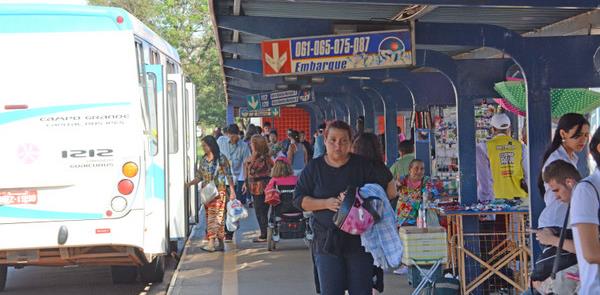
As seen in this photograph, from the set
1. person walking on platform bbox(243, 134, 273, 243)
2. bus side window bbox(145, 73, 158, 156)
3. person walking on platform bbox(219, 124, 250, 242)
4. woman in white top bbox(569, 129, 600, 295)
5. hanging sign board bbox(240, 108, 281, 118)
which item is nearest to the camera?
woman in white top bbox(569, 129, 600, 295)

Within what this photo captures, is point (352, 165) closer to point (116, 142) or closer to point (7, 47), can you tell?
point (116, 142)

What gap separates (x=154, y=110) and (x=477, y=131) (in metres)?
3.97

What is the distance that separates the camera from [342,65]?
1120cm

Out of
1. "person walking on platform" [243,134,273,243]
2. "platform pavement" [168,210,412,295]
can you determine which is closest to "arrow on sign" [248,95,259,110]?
"platform pavement" [168,210,412,295]

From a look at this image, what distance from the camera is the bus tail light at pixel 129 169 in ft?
32.2

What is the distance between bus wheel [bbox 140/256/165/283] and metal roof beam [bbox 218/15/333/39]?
9.93 feet

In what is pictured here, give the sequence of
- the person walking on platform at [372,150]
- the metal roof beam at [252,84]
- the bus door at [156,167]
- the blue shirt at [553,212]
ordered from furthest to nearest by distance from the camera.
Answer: the metal roof beam at [252,84] → the bus door at [156,167] → the person walking on platform at [372,150] → the blue shirt at [553,212]

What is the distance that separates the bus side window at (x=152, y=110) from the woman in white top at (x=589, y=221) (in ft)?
20.5

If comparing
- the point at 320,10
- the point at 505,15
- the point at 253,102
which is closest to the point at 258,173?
the point at 320,10

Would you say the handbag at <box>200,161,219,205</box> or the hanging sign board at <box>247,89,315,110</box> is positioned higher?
the hanging sign board at <box>247,89,315,110</box>

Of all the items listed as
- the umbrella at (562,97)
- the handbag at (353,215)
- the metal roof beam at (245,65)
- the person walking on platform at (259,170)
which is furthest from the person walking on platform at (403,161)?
the metal roof beam at (245,65)

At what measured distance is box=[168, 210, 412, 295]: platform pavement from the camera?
37.6 ft

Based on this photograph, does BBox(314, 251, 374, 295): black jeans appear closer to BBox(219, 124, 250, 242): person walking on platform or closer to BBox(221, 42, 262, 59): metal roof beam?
BBox(221, 42, 262, 59): metal roof beam

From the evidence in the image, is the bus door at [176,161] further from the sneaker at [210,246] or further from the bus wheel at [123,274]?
the sneaker at [210,246]
